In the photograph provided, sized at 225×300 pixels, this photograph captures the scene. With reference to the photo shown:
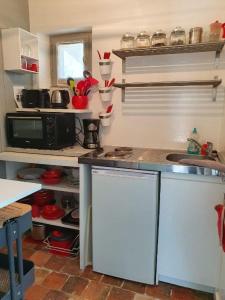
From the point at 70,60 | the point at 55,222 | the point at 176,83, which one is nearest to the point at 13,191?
the point at 55,222

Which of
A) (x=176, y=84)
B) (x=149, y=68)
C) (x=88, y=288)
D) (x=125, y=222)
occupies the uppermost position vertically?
(x=149, y=68)

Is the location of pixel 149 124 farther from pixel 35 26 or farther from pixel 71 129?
pixel 35 26

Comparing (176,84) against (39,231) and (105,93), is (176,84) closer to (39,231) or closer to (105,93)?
(105,93)

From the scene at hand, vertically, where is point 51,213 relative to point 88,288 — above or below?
above

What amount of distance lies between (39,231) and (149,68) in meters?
1.79

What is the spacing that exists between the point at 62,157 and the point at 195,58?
1.35 metres

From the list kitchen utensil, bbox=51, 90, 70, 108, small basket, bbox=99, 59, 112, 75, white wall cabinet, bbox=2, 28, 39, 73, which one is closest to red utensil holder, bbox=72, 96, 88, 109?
kitchen utensil, bbox=51, 90, 70, 108

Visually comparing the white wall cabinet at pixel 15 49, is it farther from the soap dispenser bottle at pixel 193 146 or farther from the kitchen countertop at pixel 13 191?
the soap dispenser bottle at pixel 193 146

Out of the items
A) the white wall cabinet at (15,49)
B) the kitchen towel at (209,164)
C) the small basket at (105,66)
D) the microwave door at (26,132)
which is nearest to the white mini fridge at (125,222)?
the kitchen towel at (209,164)

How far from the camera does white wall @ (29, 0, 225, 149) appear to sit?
1961 mm

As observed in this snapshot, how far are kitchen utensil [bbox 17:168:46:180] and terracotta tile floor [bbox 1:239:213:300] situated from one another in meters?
0.77

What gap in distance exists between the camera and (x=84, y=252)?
1.91 meters

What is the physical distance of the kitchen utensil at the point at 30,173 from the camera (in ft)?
7.56

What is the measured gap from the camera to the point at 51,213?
220cm
